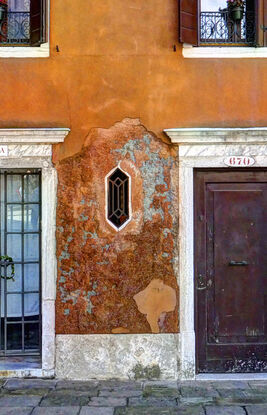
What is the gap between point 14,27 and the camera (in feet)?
21.5

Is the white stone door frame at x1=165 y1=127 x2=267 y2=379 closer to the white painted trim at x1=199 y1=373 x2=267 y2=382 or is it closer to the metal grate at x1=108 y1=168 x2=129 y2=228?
the white painted trim at x1=199 y1=373 x2=267 y2=382

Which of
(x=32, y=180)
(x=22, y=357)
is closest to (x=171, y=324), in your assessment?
(x=22, y=357)

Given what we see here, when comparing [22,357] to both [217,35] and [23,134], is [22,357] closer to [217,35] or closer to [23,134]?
[23,134]

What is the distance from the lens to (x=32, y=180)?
261 inches

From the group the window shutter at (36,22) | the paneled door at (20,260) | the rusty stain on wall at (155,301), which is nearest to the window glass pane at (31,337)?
the paneled door at (20,260)

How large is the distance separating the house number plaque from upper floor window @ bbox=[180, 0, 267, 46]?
1.32 m

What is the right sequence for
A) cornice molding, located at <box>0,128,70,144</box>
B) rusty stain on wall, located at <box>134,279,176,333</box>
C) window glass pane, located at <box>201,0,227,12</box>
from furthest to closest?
1. window glass pane, located at <box>201,0,227,12</box>
2. rusty stain on wall, located at <box>134,279,176,333</box>
3. cornice molding, located at <box>0,128,70,144</box>

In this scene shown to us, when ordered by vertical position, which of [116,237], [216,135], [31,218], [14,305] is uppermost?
[216,135]

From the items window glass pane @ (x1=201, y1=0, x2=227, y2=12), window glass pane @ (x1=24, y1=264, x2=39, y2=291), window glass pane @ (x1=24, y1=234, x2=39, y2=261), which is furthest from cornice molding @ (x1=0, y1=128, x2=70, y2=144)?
window glass pane @ (x1=201, y1=0, x2=227, y2=12)

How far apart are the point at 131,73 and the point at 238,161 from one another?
1.60 metres

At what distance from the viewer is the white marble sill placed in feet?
20.8

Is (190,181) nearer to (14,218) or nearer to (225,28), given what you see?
(225,28)

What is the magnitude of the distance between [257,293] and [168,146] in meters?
2.01

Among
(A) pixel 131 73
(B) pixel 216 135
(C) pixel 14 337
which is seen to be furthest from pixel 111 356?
(A) pixel 131 73
